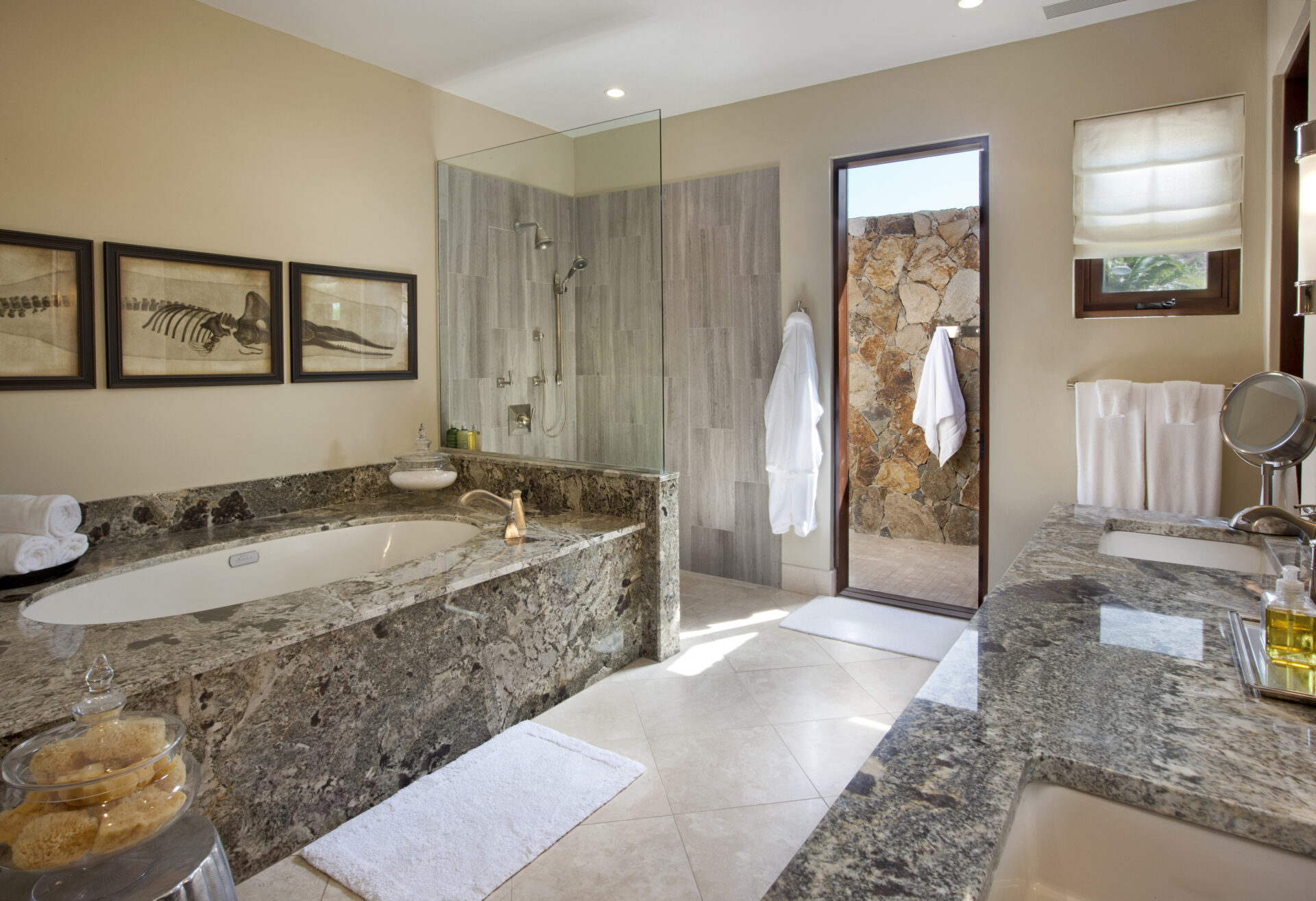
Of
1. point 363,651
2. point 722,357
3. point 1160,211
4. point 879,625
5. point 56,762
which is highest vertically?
point 1160,211

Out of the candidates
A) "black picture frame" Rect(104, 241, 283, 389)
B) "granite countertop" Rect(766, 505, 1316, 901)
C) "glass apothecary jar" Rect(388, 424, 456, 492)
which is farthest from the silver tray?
"black picture frame" Rect(104, 241, 283, 389)

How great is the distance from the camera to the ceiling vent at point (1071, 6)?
2857mm

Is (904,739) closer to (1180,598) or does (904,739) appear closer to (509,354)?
(1180,598)

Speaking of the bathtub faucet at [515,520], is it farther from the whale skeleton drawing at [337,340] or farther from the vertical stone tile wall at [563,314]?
the whale skeleton drawing at [337,340]

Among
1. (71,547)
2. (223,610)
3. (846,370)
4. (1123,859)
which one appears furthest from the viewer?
(846,370)

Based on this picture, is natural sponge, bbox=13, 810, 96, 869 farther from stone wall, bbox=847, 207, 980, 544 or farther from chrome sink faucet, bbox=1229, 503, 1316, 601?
stone wall, bbox=847, 207, 980, 544

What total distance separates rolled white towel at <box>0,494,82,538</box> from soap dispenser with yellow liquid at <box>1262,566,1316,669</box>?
9.97 ft

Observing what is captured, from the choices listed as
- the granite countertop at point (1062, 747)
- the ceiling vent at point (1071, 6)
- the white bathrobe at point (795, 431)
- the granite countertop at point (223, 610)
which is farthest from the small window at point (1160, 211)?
the granite countertop at point (223, 610)

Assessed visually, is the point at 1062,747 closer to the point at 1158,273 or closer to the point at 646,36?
the point at 1158,273

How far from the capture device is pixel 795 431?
3.85 metres

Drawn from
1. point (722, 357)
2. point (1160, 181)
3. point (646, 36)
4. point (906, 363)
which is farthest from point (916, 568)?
point (646, 36)

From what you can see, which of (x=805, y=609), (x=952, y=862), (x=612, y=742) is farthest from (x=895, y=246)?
(x=952, y=862)

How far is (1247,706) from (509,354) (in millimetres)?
3014

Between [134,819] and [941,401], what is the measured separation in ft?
15.6
